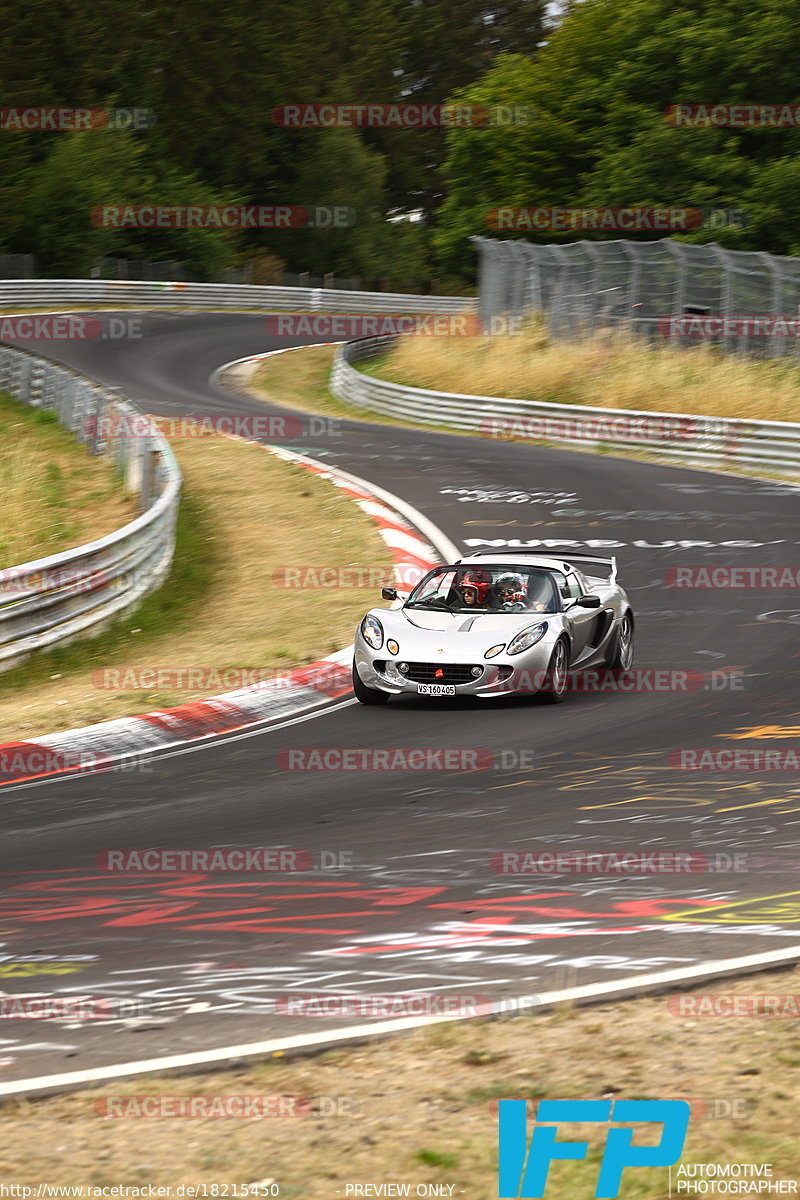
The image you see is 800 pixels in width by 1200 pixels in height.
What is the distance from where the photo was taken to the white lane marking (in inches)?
187

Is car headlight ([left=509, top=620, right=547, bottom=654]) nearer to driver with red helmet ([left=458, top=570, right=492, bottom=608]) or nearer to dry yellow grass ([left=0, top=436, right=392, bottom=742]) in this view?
driver with red helmet ([left=458, top=570, right=492, bottom=608])

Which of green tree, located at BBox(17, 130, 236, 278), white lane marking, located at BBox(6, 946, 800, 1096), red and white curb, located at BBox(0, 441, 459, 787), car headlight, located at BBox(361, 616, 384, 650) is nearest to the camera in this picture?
white lane marking, located at BBox(6, 946, 800, 1096)

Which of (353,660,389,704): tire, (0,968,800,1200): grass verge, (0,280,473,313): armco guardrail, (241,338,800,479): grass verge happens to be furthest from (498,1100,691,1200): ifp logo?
(0,280,473,313): armco guardrail

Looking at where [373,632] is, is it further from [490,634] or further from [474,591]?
[474,591]

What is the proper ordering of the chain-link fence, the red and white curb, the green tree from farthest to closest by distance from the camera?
the green tree < the chain-link fence < the red and white curb

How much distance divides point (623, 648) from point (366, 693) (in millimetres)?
2540

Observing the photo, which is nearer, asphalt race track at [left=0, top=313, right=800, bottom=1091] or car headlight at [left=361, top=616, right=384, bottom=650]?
asphalt race track at [left=0, top=313, right=800, bottom=1091]

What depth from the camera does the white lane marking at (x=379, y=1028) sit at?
476cm

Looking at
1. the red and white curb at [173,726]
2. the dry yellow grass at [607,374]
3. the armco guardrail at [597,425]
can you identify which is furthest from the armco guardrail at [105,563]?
the dry yellow grass at [607,374]

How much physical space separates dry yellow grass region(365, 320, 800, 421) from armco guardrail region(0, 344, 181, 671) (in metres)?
12.8

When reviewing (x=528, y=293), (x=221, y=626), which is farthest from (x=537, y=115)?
(x=221, y=626)

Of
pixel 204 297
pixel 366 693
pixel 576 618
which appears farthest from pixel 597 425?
pixel 204 297

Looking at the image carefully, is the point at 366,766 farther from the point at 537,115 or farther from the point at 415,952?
the point at 537,115

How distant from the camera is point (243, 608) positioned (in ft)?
53.7
